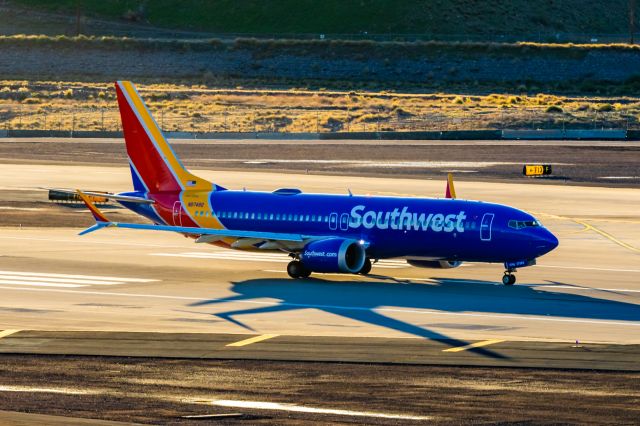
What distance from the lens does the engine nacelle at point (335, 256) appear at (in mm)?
50062

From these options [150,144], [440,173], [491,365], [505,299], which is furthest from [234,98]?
[491,365]

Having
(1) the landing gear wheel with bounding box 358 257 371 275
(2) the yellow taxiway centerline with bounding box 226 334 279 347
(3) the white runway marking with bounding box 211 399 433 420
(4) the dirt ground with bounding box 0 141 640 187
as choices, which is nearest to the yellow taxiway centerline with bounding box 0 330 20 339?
(2) the yellow taxiway centerline with bounding box 226 334 279 347

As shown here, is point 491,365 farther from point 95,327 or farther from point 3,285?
point 3,285

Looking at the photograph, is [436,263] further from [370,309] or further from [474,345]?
[474,345]

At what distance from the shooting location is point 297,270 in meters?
52.9

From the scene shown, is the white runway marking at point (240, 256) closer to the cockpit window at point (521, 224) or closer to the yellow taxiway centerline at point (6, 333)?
the cockpit window at point (521, 224)

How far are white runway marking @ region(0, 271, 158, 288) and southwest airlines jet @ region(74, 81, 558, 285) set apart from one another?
7.50 feet

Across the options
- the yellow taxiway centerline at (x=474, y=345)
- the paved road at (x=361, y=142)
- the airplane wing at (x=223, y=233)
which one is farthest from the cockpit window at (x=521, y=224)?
the paved road at (x=361, y=142)

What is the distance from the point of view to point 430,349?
122ft

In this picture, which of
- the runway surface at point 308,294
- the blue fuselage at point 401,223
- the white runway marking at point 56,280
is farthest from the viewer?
the white runway marking at point 56,280

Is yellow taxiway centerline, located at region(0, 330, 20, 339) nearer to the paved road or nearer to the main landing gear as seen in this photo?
the main landing gear

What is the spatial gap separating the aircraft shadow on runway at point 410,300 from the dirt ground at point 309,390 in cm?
721

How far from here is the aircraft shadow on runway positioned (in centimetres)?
4428

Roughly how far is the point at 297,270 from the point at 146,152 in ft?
31.5
